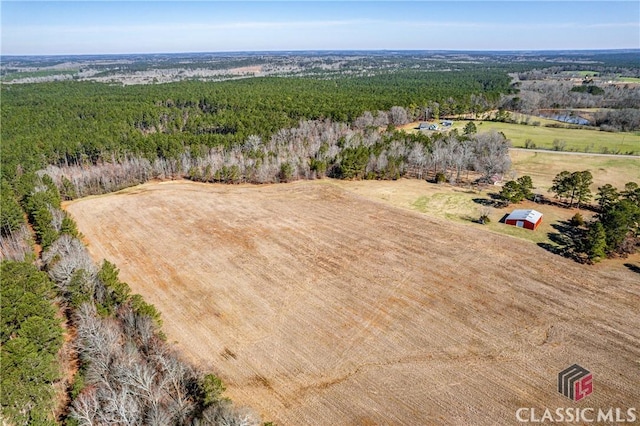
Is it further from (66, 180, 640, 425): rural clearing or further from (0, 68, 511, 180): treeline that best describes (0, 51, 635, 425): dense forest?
(66, 180, 640, 425): rural clearing

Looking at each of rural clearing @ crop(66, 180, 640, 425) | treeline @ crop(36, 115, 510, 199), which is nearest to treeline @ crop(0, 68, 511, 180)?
treeline @ crop(36, 115, 510, 199)

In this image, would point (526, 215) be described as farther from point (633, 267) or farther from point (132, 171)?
point (132, 171)

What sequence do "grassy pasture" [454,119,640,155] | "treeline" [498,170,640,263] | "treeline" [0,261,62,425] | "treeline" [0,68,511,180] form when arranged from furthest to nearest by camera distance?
"grassy pasture" [454,119,640,155] → "treeline" [0,68,511,180] → "treeline" [498,170,640,263] → "treeline" [0,261,62,425]

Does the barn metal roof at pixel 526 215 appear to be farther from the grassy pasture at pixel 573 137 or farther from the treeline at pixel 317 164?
the grassy pasture at pixel 573 137

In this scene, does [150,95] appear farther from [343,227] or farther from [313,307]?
[313,307]

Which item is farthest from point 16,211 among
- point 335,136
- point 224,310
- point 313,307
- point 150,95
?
point 150,95

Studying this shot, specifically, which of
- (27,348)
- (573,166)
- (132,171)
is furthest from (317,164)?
(27,348)

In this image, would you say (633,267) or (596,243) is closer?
(633,267)
